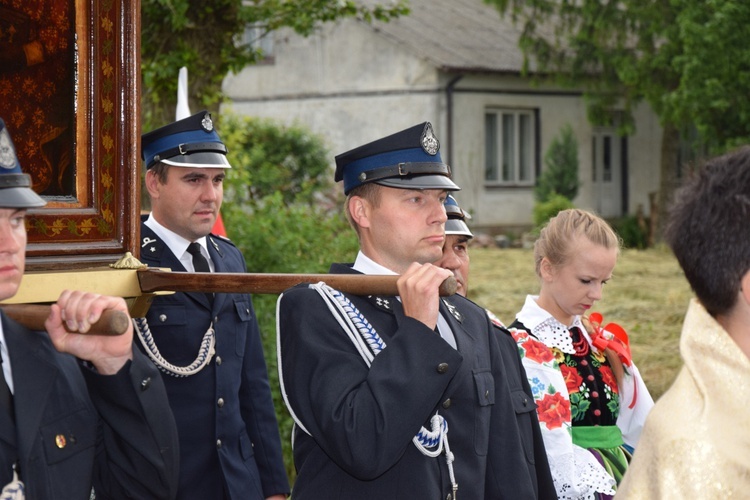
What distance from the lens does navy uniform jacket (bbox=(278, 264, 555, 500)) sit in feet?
8.91

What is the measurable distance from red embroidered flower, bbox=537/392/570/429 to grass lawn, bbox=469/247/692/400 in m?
4.58

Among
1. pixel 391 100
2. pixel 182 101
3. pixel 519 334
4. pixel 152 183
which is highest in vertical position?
pixel 391 100

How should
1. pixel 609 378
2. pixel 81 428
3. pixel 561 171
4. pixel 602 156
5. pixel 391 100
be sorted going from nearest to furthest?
1. pixel 81 428
2. pixel 609 378
3. pixel 391 100
4. pixel 561 171
5. pixel 602 156

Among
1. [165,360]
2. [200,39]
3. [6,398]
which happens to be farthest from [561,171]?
[6,398]

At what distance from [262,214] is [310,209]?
0.61 meters

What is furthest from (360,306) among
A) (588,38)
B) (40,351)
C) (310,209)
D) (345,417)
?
(588,38)

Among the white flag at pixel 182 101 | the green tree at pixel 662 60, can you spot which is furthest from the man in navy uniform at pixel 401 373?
the green tree at pixel 662 60

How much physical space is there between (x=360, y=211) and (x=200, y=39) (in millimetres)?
4712

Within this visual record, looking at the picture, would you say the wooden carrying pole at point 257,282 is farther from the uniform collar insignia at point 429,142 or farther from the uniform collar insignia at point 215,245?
the uniform collar insignia at point 215,245

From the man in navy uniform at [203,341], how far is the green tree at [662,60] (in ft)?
39.2

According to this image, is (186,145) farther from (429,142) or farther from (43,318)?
(43,318)

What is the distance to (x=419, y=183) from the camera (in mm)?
3070

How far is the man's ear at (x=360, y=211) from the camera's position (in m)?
3.14

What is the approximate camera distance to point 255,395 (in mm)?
4160
